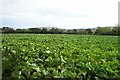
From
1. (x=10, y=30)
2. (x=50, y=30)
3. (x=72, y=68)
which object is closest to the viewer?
(x=72, y=68)

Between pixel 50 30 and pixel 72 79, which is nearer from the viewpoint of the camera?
pixel 72 79

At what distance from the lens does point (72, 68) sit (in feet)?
21.8

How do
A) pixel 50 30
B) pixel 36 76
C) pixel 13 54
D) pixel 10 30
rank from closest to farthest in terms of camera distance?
pixel 36 76 → pixel 13 54 → pixel 10 30 → pixel 50 30

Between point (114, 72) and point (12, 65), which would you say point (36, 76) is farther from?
point (114, 72)

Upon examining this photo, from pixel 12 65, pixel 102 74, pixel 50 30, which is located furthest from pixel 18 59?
pixel 50 30

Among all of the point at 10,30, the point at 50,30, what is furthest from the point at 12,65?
the point at 50,30

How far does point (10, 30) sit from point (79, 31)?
17.5 metres

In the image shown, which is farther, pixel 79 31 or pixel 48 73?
pixel 79 31

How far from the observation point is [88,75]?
6.43 metres

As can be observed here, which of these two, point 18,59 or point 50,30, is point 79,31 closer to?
point 50,30

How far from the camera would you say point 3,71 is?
7.09 metres

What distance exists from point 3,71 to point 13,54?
100cm

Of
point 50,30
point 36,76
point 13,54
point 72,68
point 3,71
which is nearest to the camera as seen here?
point 36,76

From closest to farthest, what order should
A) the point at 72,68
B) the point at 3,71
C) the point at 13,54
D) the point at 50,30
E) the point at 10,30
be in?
the point at 72,68, the point at 3,71, the point at 13,54, the point at 10,30, the point at 50,30
